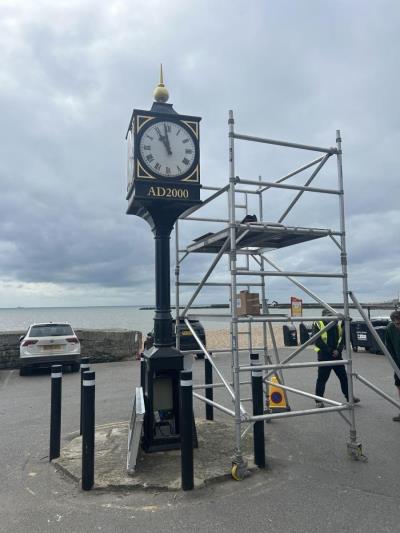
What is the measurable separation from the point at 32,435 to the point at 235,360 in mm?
3498

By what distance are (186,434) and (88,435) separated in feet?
3.26

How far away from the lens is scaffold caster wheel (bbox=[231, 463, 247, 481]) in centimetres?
428

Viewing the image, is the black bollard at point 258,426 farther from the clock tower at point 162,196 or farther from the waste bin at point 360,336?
the waste bin at point 360,336

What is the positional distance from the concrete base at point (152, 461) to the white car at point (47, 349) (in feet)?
19.7

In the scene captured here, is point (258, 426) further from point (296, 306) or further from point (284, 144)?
point (284, 144)

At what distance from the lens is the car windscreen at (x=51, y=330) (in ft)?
39.0

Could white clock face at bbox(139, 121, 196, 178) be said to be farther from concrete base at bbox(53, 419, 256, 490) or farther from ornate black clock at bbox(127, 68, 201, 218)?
concrete base at bbox(53, 419, 256, 490)

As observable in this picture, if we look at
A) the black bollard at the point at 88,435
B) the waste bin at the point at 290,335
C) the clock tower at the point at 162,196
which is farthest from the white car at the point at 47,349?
the waste bin at the point at 290,335

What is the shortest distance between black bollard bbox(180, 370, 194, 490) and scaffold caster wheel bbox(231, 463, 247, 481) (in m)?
0.48

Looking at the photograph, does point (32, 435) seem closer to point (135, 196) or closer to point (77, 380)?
point (135, 196)

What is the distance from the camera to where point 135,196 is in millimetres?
5113

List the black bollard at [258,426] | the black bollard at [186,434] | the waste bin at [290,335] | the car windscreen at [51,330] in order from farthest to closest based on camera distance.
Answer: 1. the waste bin at [290,335]
2. the car windscreen at [51,330]
3. the black bollard at [258,426]
4. the black bollard at [186,434]

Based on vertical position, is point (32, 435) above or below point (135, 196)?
below

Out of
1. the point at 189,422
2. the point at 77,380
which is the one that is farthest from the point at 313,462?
the point at 77,380
